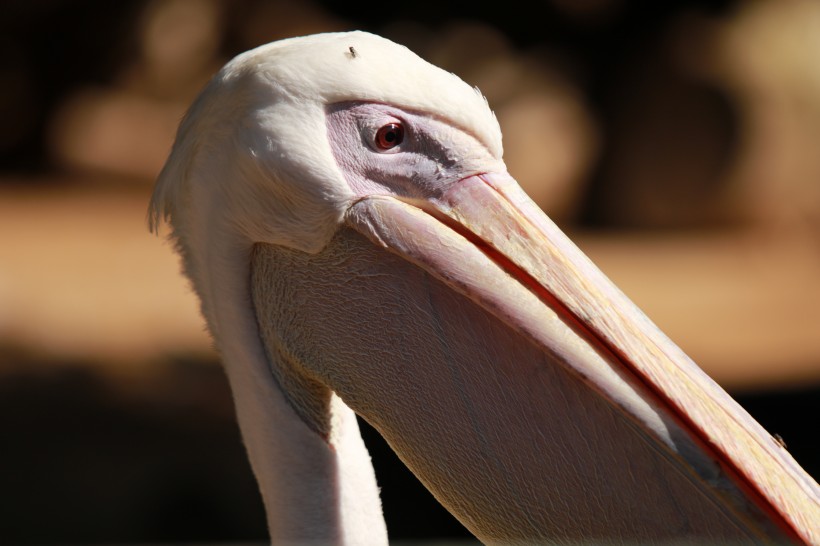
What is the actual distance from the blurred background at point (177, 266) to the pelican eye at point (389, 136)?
3.38 m

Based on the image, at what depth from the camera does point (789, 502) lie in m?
1.24

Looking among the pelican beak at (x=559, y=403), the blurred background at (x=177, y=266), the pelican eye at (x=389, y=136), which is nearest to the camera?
the pelican beak at (x=559, y=403)

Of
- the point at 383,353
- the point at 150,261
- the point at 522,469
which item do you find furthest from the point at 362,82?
the point at 150,261

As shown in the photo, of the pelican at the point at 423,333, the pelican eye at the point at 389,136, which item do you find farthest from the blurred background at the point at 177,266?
the pelican eye at the point at 389,136

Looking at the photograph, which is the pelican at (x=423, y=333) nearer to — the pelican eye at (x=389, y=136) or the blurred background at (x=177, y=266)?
the pelican eye at (x=389, y=136)

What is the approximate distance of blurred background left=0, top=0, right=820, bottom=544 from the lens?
4.83 meters

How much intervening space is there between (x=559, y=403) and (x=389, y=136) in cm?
48

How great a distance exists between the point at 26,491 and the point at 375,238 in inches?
163

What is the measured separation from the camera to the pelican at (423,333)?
51.3 inches

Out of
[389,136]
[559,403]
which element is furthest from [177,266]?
[559,403]

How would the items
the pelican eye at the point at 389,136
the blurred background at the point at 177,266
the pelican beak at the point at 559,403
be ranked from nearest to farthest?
the pelican beak at the point at 559,403, the pelican eye at the point at 389,136, the blurred background at the point at 177,266

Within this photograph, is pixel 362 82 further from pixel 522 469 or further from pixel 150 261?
pixel 150 261

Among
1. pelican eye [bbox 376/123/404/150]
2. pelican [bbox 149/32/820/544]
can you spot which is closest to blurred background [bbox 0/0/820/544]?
pelican [bbox 149/32/820/544]

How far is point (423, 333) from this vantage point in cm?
147
